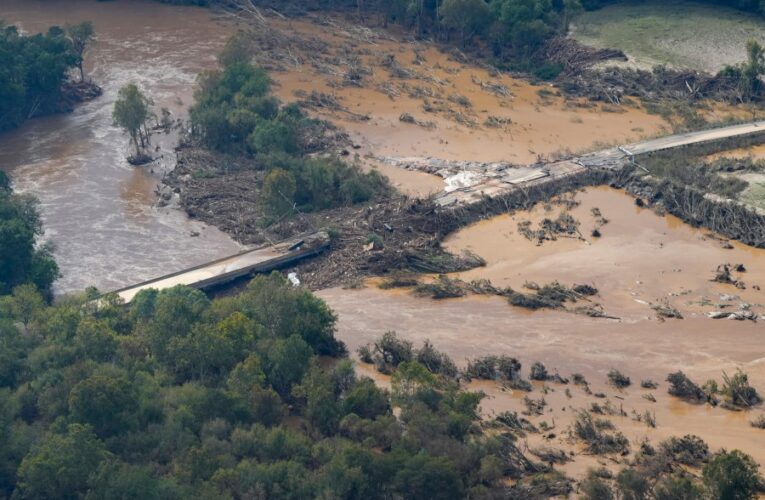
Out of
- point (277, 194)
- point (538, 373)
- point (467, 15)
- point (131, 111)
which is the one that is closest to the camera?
point (538, 373)

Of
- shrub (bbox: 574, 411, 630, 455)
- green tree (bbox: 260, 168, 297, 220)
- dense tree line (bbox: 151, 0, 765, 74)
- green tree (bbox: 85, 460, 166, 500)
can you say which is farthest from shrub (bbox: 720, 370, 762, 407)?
dense tree line (bbox: 151, 0, 765, 74)

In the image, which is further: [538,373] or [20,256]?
[20,256]

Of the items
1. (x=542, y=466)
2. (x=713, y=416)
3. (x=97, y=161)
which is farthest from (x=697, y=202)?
(x=97, y=161)

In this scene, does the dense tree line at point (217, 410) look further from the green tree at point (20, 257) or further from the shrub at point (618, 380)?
the shrub at point (618, 380)

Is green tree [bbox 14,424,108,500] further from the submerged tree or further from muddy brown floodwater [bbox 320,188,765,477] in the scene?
the submerged tree

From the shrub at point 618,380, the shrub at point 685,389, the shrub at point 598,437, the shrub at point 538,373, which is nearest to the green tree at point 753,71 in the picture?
the shrub at point 618,380

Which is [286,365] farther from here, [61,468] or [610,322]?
[610,322]

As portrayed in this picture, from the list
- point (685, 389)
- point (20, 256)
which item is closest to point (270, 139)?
point (20, 256)
